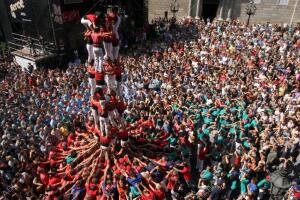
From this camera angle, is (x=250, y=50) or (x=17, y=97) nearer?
(x=17, y=97)

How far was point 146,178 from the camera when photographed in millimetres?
10094

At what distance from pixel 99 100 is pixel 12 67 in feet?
39.3

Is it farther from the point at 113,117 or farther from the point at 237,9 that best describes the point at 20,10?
the point at 237,9

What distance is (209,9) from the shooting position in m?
34.6

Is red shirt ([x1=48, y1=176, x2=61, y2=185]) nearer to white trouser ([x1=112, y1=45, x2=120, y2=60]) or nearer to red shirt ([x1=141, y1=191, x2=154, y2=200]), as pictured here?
red shirt ([x1=141, y1=191, x2=154, y2=200])

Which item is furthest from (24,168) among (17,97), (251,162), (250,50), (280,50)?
(280,50)

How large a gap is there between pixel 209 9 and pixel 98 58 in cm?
2809

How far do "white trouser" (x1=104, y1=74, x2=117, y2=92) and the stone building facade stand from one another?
82.2 feet

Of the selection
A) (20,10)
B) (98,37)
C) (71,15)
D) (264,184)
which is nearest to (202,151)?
(264,184)

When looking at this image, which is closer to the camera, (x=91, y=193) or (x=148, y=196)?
(x=148, y=196)

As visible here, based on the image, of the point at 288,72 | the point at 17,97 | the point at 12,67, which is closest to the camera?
the point at 17,97

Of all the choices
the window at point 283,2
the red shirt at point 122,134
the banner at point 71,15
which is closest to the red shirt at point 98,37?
the red shirt at point 122,134

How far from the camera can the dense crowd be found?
32.9 feet

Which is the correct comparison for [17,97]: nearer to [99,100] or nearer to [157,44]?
[99,100]
